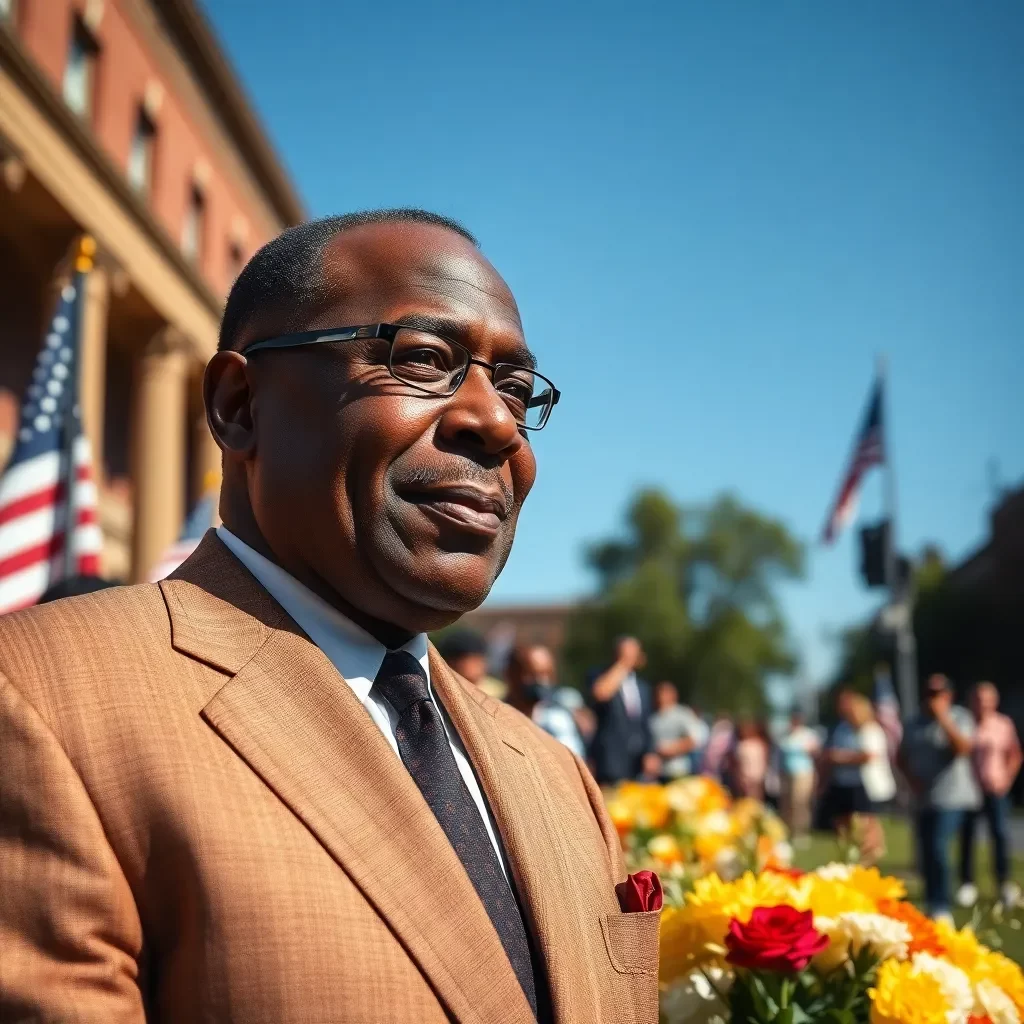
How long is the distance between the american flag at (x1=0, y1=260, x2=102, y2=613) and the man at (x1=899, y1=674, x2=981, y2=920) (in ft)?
22.6

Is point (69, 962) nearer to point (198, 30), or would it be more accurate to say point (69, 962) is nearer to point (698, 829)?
point (698, 829)

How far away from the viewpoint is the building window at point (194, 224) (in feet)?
78.6

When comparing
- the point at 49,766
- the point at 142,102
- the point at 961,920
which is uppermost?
the point at 142,102

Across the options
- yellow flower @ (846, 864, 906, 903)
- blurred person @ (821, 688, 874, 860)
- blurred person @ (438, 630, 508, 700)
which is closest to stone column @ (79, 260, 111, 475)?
blurred person @ (438, 630, 508, 700)

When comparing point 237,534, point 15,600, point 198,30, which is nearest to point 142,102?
point 198,30

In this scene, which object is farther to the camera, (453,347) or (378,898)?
(453,347)

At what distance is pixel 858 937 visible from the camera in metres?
2.56

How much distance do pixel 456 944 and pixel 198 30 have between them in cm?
2427

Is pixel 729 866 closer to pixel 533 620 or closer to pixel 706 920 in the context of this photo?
pixel 706 920

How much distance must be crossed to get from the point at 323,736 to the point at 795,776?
1771 cm

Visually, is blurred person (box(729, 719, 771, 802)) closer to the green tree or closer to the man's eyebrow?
the man's eyebrow

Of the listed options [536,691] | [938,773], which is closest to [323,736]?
[536,691]

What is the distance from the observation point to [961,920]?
9250 millimetres

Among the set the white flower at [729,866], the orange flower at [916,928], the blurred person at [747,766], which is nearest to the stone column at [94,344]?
the blurred person at [747,766]
